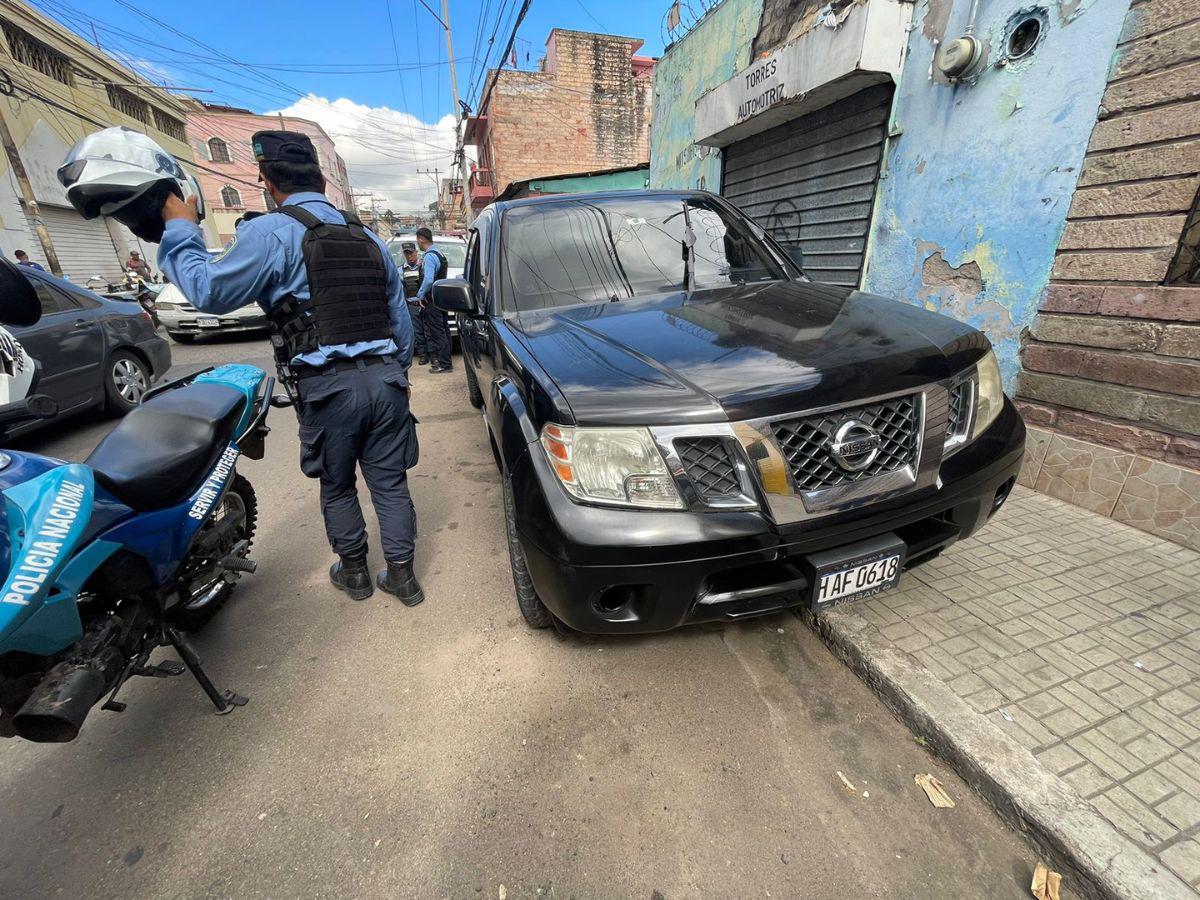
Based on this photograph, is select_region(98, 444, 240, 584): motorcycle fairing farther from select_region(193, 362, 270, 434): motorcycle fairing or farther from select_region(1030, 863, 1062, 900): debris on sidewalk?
select_region(1030, 863, 1062, 900): debris on sidewalk

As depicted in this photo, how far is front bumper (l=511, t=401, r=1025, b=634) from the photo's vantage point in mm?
1482

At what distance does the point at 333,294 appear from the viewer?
2.09m

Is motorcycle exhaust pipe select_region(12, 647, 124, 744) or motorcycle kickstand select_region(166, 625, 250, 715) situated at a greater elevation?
motorcycle exhaust pipe select_region(12, 647, 124, 744)

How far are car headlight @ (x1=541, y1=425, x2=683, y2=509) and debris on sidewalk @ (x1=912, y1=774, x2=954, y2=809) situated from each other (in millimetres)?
1157

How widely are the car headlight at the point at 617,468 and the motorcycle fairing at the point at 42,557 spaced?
1.37 m

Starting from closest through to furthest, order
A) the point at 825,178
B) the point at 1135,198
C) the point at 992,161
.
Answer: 1. the point at 1135,198
2. the point at 992,161
3. the point at 825,178

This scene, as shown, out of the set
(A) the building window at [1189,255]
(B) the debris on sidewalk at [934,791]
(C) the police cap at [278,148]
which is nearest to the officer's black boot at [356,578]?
(C) the police cap at [278,148]

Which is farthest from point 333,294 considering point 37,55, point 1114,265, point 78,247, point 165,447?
point 37,55

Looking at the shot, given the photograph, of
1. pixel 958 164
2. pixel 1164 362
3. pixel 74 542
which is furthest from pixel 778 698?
pixel 958 164

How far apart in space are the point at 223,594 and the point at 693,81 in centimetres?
756

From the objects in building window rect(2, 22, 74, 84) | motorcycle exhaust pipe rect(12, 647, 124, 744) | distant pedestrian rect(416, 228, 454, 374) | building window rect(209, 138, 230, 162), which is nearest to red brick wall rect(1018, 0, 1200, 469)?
motorcycle exhaust pipe rect(12, 647, 124, 744)

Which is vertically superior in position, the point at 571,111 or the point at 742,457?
the point at 571,111

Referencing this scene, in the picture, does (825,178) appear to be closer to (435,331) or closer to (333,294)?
(333,294)

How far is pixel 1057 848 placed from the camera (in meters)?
1.39
